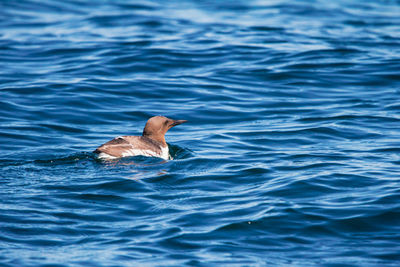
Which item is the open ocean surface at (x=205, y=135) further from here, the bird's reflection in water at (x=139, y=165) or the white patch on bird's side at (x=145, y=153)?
the white patch on bird's side at (x=145, y=153)

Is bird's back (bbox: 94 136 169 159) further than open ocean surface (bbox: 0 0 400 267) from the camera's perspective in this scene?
Yes

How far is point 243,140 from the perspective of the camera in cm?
1102

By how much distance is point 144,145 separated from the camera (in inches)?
390

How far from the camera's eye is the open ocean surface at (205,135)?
656 centimetres

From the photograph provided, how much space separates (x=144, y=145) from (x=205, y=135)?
1802 millimetres

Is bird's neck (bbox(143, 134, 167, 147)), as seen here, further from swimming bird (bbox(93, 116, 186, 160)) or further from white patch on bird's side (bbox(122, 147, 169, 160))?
white patch on bird's side (bbox(122, 147, 169, 160))

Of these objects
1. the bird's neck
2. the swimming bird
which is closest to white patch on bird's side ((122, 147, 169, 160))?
the swimming bird

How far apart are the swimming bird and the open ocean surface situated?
184mm

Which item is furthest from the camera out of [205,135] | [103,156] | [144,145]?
[205,135]

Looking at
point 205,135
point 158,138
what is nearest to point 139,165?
point 158,138

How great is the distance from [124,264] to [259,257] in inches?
53.9

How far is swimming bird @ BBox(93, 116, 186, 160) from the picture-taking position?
9.38m

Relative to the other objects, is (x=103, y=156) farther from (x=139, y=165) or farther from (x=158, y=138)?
(x=158, y=138)

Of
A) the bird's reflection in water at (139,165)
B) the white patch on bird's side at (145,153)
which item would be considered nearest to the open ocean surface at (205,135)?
the bird's reflection in water at (139,165)
